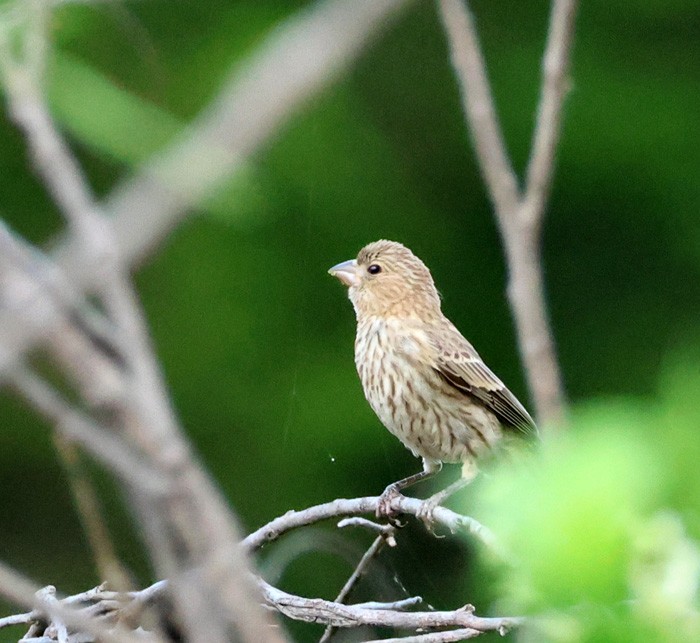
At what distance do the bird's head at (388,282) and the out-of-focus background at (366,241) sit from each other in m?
1.78

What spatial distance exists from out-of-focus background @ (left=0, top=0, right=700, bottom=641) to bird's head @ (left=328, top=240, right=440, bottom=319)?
178 cm

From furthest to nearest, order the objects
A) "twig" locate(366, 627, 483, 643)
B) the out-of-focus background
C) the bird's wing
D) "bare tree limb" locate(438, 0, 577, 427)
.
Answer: the out-of-focus background, the bird's wing, "twig" locate(366, 627, 483, 643), "bare tree limb" locate(438, 0, 577, 427)

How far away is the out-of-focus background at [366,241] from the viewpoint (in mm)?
6184

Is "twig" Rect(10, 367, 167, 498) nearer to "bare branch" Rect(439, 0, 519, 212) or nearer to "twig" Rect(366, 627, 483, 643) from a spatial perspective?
"bare branch" Rect(439, 0, 519, 212)

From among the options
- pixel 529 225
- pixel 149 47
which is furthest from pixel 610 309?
pixel 529 225

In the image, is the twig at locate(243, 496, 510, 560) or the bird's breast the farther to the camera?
the bird's breast

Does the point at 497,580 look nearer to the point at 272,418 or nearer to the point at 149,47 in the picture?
the point at 149,47

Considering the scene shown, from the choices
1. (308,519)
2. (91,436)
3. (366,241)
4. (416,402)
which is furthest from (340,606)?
(366,241)

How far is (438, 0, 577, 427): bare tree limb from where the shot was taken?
0.87 m

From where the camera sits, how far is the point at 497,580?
2.27 feet

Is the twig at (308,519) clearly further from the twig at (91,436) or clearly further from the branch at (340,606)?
the twig at (91,436)

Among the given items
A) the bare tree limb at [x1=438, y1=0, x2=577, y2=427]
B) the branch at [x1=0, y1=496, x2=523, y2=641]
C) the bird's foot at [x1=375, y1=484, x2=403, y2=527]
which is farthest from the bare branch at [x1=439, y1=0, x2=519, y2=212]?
the bird's foot at [x1=375, y1=484, x2=403, y2=527]

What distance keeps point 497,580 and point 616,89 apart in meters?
6.25

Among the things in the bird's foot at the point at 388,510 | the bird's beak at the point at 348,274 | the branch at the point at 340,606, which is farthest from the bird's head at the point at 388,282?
the branch at the point at 340,606
